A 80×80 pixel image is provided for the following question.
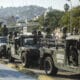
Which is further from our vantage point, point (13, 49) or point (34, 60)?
point (13, 49)

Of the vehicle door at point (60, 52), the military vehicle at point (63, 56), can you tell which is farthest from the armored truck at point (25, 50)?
the vehicle door at point (60, 52)

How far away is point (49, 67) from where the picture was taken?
58.5 feet

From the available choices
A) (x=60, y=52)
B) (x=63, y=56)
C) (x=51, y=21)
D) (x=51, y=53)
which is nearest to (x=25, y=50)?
(x=51, y=53)

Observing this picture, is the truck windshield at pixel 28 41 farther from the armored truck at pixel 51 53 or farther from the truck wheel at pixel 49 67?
the truck wheel at pixel 49 67

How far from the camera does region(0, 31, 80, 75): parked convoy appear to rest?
15.5 meters

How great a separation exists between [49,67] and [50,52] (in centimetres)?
77

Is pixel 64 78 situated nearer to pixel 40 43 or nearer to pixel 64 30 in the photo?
pixel 64 30

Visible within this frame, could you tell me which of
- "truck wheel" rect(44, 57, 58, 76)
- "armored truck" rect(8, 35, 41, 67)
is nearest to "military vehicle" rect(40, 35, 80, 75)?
"truck wheel" rect(44, 57, 58, 76)

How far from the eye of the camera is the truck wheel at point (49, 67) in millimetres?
17531

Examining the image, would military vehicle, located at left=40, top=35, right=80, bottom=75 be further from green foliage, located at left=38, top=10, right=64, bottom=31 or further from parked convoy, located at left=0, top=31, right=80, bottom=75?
green foliage, located at left=38, top=10, right=64, bottom=31

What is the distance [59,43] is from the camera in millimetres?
16703

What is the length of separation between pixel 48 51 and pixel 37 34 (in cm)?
558

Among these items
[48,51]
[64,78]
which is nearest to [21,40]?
[48,51]

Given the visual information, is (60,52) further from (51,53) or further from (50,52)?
(50,52)
